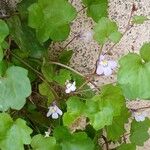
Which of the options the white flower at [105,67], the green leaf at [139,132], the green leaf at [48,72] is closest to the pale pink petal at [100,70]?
the white flower at [105,67]

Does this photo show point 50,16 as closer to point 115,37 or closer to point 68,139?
point 115,37

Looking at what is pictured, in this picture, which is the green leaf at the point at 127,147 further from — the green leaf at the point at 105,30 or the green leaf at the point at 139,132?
the green leaf at the point at 105,30

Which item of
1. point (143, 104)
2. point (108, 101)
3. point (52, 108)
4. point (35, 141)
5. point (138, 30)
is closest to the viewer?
point (108, 101)

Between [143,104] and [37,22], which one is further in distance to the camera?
[143,104]

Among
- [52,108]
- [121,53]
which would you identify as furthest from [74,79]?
[121,53]

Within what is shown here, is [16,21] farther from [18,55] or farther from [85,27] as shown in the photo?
[85,27]

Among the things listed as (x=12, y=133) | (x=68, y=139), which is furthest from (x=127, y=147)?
(x=12, y=133)

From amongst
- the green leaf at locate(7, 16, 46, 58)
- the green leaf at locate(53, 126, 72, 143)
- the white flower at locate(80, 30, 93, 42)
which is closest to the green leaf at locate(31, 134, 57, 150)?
the green leaf at locate(53, 126, 72, 143)
